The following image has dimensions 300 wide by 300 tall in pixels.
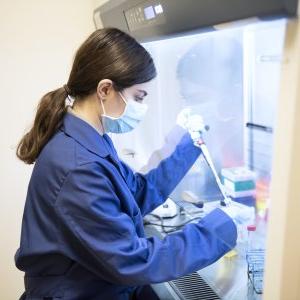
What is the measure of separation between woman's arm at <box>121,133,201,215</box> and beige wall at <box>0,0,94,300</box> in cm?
90

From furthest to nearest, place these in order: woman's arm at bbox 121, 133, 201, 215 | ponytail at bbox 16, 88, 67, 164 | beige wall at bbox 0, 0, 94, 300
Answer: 1. beige wall at bbox 0, 0, 94, 300
2. woman's arm at bbox 121, 133, 201, 215
3. ponytail at bbox 16, 88, 67, 164

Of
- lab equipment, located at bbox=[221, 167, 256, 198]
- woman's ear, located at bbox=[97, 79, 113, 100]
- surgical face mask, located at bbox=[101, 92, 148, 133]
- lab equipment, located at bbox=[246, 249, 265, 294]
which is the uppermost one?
woman's ear, located at bbox=[97, 79, 113, 100]

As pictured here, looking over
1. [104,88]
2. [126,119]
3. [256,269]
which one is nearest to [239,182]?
[256,269]

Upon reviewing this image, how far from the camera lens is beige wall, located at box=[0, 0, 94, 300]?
1.84m

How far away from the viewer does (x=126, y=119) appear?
3.60 ft

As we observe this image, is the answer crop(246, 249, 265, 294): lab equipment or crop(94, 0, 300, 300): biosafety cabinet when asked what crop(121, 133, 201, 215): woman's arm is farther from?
crop(246, 249, 265, 294): lab equipment

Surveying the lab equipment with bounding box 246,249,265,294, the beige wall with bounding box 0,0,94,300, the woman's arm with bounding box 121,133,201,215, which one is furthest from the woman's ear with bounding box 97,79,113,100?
the beige wall with bounding box 0,0,94,300

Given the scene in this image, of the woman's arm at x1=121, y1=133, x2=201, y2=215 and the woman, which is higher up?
the woman

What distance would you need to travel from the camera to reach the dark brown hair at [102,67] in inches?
36.9

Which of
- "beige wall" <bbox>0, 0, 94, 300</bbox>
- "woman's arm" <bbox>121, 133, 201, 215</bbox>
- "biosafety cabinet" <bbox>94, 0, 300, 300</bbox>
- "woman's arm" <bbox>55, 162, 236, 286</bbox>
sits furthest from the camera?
"beige wall" <bbox>0, 0, 94, 300</bbox>

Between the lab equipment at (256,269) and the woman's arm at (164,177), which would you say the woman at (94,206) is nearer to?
the lab equipment at (256,269)

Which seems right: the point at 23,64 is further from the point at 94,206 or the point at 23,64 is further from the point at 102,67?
the point at 94,206

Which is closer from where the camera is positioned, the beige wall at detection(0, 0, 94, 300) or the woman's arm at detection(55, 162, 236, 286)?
the woman's arm at detection(55, 162, 236, 286)

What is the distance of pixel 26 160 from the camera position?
1.09m
